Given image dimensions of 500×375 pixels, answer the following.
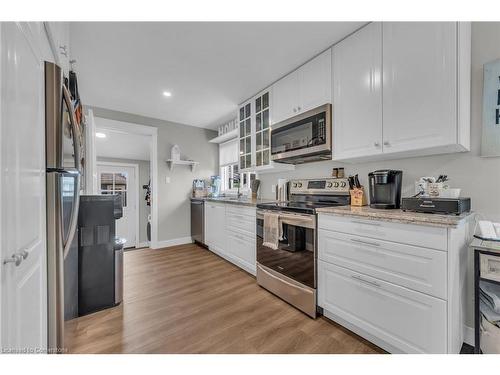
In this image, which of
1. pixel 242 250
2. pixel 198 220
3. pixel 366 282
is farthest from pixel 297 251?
pixel 198 220

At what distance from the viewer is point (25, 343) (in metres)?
0.78

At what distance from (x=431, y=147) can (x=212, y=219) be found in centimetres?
285

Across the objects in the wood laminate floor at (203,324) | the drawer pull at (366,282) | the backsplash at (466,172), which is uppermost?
the backsplash at (466,172)

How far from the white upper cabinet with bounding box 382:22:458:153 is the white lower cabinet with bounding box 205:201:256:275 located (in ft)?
5.29

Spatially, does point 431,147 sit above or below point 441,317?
above

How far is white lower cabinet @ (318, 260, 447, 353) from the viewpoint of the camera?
1146 millimetres

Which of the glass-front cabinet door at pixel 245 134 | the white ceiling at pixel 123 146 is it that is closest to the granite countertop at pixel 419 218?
the glass-front cabinet door at pixel 245 134

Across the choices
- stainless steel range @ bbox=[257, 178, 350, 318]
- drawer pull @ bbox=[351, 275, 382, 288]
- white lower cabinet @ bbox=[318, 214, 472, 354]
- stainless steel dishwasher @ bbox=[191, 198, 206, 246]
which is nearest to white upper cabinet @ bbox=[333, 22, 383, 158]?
stainless steel range @ bbox=[257, 178, 350, 318]

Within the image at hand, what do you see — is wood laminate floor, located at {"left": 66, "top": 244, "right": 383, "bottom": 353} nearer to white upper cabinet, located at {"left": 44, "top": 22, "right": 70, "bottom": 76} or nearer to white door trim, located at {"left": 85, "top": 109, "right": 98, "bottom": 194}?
white door trim, located at {"left": 85, "top": 109, "right": 98, "bottom": 194}

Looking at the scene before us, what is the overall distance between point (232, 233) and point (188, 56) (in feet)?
A: 7.04

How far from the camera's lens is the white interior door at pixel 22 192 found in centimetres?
67

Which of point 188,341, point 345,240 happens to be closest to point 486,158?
point 345,240

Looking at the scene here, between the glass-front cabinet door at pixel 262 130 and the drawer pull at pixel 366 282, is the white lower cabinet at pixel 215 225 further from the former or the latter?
the drawer pull at pixel 366 282
